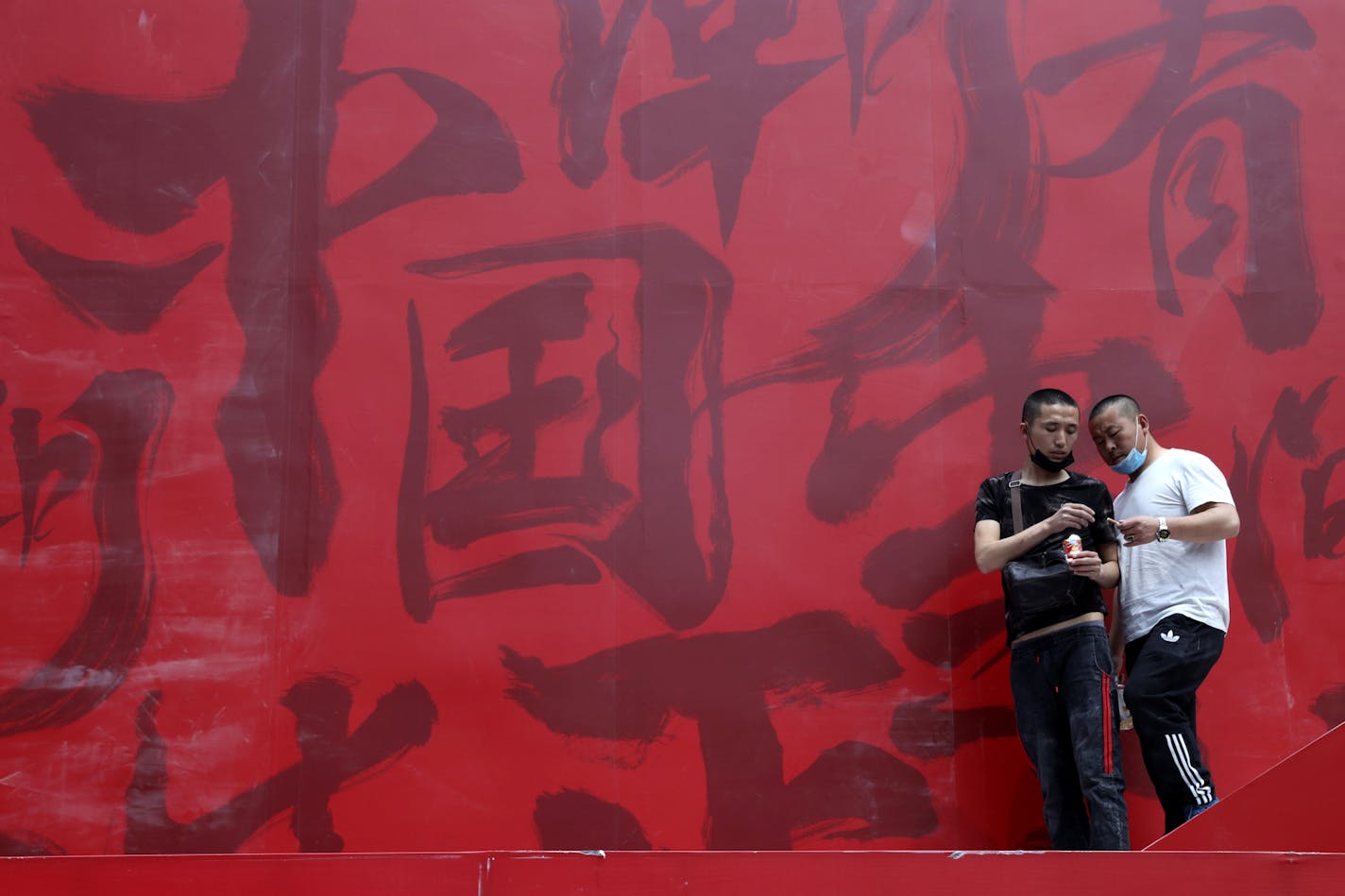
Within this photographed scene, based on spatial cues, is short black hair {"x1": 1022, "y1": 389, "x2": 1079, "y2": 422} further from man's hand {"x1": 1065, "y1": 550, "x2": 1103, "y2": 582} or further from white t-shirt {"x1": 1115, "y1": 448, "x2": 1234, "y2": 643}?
man's hand {"x1": 1065, "y1": 550, "x2": 1103, "y2": 582}

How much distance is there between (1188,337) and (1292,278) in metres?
0.51

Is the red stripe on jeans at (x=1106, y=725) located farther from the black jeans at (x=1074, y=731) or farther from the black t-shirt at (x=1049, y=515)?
the black t-shirt at (x=1049, y=515)

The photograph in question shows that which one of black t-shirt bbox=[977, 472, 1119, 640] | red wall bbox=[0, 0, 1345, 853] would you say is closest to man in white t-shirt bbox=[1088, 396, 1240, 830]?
black t-shirt bbox=[977, 472, 1119, 640]

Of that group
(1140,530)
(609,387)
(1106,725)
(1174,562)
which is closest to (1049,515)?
(1140,530)

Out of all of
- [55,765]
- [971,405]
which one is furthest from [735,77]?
[55,765]

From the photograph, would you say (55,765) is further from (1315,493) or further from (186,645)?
(1315,493)

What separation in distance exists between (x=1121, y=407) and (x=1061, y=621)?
80 centimetres

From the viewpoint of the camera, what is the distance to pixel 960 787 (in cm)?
430

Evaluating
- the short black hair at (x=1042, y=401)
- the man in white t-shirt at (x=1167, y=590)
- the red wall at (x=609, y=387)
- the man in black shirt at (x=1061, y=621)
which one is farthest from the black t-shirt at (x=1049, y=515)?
the red wall at (x=609, y=387)

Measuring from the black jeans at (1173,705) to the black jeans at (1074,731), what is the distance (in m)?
0.10

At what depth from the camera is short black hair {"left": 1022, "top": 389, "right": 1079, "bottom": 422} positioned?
4.03 m

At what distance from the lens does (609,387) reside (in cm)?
448

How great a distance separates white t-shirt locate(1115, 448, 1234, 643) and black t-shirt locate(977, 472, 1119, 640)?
13cm

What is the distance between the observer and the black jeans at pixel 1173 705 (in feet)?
11.9
